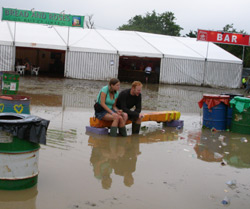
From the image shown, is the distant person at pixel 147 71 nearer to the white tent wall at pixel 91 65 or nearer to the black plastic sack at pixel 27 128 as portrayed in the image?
the white tent wall at pixel 91 65

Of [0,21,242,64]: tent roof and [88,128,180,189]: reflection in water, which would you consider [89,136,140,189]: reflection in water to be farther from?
[0,21,242,64]: tent roof

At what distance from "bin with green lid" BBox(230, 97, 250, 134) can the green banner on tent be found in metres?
16.6

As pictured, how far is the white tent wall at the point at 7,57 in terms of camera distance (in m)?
22.6

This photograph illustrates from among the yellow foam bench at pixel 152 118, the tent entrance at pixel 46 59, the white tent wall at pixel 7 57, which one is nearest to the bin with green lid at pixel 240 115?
the yellow foam bench at pixel 152 118

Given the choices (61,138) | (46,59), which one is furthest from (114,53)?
(61,138)

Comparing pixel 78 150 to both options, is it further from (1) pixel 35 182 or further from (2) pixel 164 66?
(2) pixel 164 66

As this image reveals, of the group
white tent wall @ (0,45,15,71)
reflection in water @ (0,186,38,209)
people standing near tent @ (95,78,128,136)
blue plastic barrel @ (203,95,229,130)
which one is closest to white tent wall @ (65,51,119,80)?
white tent wall @ (0,45,15,71)

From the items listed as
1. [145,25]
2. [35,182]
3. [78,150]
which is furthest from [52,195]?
[145,25]

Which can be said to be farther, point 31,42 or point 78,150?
point 31,42

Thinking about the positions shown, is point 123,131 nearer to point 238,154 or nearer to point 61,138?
point 61,138

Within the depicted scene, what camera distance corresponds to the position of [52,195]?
4.09m

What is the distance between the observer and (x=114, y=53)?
23.8 metres

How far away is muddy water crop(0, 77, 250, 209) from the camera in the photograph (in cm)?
409

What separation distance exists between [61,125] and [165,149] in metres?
2.58
